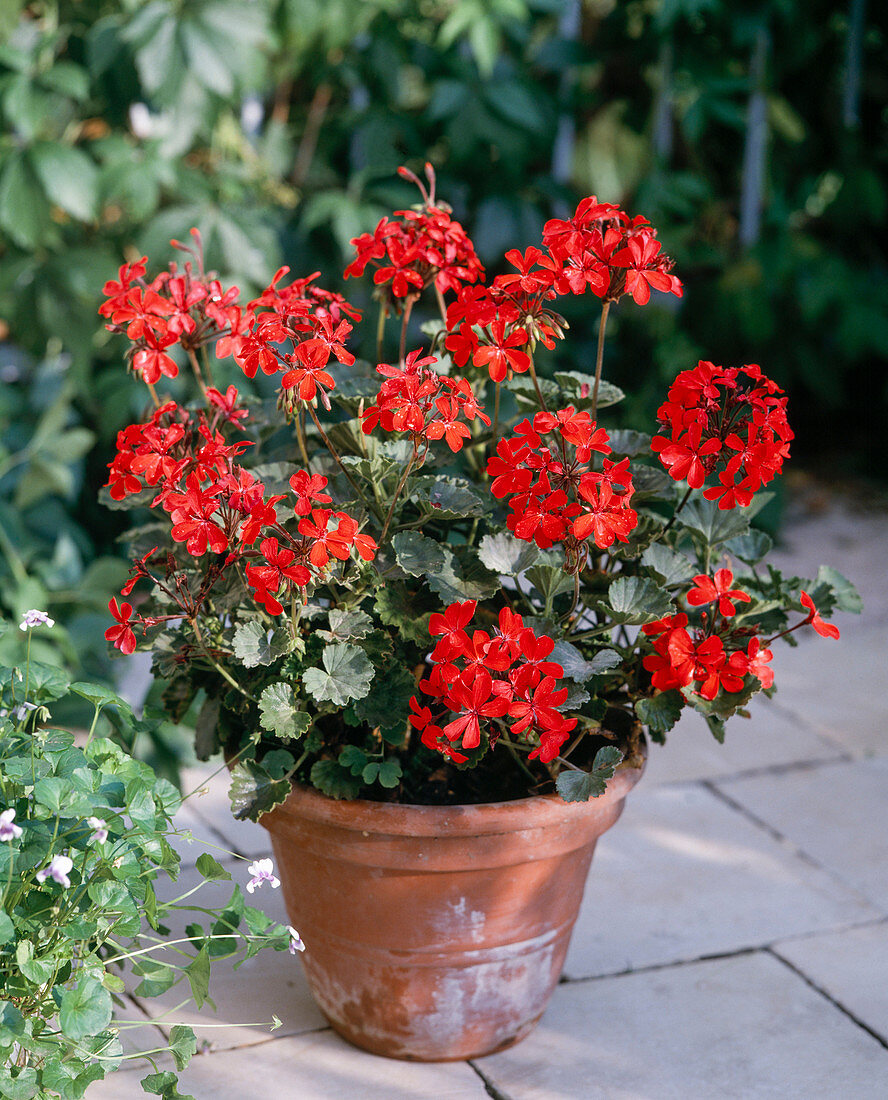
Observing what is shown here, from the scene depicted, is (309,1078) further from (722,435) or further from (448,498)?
(722,435)

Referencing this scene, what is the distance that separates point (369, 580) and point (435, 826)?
252 millimetres

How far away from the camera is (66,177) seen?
2203 millimetres

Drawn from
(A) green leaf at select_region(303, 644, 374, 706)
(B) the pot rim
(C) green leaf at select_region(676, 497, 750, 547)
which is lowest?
(B) the pot rim

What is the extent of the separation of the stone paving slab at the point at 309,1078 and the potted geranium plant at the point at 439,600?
0.03 m

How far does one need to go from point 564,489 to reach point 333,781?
0.38 m

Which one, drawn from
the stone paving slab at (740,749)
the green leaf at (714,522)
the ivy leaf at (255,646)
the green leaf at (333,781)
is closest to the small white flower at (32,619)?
the ivy leaf at (255,646)

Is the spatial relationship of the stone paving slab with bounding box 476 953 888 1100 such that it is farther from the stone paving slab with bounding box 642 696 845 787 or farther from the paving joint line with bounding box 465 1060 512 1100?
the stone paving slab with bounding box 642 696 845 787

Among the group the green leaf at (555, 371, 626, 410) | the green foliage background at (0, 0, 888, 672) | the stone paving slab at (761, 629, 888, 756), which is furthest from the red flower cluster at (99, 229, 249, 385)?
the stone paving slab at (761, 629, 888, 756)

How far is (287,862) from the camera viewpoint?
134 centimetres

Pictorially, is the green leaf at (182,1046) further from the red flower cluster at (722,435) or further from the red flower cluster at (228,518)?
the red flower cluster at (722,435)

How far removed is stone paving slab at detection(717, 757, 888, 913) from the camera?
1.78 metres

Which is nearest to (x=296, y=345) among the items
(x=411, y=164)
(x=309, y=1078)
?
(x=309, y=1078)

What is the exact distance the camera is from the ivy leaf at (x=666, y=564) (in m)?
1.23

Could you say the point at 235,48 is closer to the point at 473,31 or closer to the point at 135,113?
the point at 135,113
